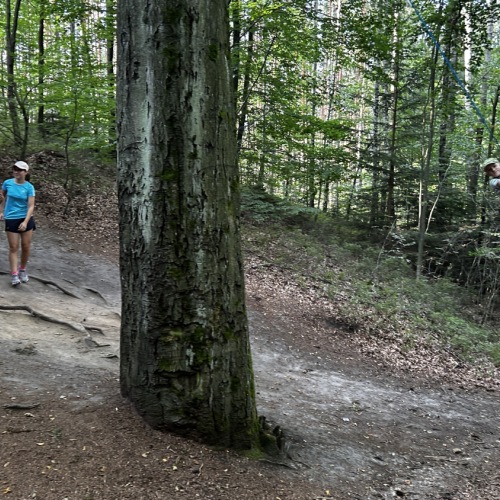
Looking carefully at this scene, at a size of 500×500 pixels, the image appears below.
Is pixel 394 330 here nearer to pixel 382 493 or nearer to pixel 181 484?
pixel 382 493

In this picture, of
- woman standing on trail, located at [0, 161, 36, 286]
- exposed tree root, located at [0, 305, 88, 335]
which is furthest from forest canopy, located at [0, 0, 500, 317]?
exposed tree root, located at [0, 305, 88, 335]

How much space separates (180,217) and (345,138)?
42.9 feet

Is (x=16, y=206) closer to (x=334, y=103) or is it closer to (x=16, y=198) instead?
(x=16, y=198)

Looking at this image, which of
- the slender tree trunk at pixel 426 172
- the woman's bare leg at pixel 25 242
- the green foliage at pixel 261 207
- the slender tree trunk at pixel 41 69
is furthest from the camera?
the green foliage at pixel 261 207

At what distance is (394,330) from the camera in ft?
30.0

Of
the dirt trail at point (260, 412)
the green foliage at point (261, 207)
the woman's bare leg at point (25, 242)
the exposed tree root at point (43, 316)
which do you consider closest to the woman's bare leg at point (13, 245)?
the woman's bare leg at point (25, 242)

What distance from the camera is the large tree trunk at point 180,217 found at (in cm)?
264

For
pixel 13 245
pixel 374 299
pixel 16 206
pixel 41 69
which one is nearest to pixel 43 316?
pixel 13 245

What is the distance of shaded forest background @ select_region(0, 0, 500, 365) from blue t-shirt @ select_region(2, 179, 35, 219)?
15.5 feet

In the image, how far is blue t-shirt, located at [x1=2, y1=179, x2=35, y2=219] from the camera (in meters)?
6.00

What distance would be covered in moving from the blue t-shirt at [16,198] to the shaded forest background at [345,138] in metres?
4.73

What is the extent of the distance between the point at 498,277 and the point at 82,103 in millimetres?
13547

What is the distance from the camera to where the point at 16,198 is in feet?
19.8

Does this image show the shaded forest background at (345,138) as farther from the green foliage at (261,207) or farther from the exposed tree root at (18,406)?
the exposed tree root at (18,406)
